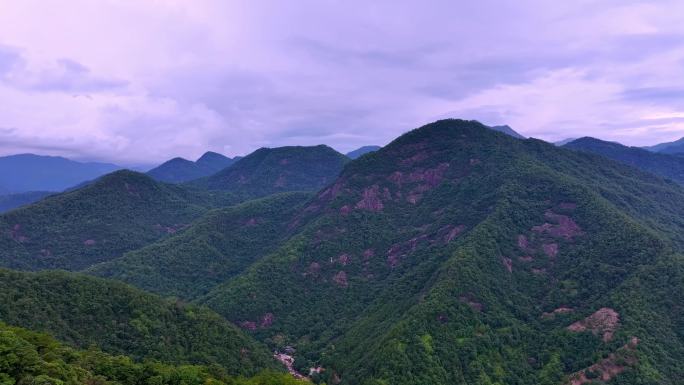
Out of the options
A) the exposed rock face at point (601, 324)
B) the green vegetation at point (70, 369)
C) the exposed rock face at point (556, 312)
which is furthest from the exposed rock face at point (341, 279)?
the green vegetation at point (70, 369)

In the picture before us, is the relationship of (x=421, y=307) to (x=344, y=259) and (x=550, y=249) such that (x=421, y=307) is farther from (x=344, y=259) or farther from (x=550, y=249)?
(x=344, y=259)

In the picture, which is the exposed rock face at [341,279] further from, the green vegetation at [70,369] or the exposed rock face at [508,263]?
the green vegetation at [70,369]

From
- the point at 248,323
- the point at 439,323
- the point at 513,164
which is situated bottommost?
the point at 248,323

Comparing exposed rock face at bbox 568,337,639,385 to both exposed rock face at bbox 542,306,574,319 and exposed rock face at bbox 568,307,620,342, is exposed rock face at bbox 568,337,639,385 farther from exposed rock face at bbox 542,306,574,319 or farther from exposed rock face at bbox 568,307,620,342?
exposed rock face at bbox 542,306,574,319

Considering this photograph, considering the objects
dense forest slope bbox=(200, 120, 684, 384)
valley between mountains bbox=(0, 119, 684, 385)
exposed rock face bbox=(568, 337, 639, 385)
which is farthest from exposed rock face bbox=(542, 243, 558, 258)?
exposed rock face bbox=(568, 337, 639, 385)

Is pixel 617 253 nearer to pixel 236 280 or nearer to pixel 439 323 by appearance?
pixel 439 323

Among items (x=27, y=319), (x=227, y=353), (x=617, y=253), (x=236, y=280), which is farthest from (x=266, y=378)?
(x=617, y=253)
